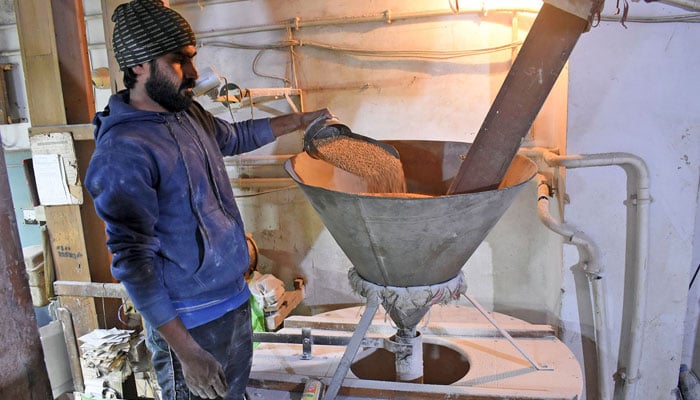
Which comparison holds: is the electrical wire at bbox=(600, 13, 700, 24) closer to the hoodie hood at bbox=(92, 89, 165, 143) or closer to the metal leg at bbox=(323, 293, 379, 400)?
the metal leg at bbox=(323, 293, 379, 400)

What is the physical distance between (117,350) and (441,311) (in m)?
1.99

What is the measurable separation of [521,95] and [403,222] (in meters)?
0.57

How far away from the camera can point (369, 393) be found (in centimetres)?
209

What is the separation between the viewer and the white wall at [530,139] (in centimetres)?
235

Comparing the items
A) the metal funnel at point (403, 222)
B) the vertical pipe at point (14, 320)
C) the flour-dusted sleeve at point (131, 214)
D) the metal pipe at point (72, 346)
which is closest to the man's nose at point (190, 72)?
the flour-dusted sleeve at point (131, 214)

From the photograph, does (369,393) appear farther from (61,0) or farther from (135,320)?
(61,0)

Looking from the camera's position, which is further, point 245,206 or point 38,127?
point 245,206

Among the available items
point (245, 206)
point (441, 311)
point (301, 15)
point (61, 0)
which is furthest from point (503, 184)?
point (61, 0)

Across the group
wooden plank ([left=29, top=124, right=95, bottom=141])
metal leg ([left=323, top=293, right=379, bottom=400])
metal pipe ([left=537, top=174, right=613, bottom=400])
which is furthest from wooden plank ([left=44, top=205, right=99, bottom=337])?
metal pipe ([left=537, top=174, right=613, bottom=400])

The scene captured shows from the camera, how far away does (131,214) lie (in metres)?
1.38

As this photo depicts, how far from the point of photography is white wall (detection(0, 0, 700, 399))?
2352 mm

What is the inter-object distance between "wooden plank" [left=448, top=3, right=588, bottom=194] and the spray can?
3.51ft

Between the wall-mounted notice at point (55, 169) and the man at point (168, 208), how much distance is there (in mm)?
1456

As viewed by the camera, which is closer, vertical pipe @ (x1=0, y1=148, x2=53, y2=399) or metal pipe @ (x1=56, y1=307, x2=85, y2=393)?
vertical pipe @ (x1=0, y1=148, x2=53, y2=399)
